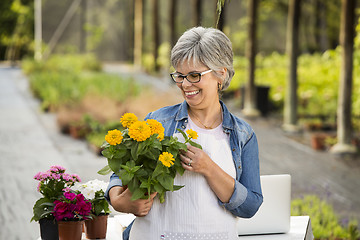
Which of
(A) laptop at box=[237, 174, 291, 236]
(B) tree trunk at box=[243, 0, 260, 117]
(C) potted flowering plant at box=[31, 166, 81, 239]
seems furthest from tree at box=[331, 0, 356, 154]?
(C) potted flowering plant at box=[31, 166, 81, 239]

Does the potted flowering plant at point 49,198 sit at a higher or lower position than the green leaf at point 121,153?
lower

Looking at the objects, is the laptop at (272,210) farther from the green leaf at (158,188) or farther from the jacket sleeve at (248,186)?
the green leaf at (158,188)

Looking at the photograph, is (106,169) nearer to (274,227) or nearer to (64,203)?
(64,203)

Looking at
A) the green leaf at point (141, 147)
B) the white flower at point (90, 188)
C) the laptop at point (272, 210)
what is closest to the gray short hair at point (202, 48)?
the green leaf at point (141, 147)

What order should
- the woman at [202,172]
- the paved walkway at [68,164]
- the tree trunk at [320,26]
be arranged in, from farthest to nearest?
the tree trunk at [320,26]
the paved walkway at [68,164]
the woman at [202,172]

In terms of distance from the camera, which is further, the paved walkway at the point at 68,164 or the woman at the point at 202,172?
the paved walkway at the point at 68,164

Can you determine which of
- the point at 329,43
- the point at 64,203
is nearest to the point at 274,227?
the point at 64,203

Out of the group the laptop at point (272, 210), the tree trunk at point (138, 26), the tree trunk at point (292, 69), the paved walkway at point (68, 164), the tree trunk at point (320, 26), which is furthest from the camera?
the tree trunk at point (138, 26)

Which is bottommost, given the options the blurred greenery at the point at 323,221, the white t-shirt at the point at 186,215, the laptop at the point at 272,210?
the blurred greenery at the point at 323,221

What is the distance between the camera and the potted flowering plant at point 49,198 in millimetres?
2666

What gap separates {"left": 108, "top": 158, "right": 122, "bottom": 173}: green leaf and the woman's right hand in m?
0.07

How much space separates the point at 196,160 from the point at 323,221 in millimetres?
3157

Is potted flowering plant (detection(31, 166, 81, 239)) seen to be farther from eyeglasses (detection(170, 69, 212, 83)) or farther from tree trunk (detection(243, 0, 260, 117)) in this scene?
tree trunk (detection(243, 0, 260, 117))

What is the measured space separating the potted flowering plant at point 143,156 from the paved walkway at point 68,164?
3267 millimetres
